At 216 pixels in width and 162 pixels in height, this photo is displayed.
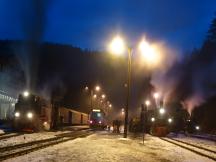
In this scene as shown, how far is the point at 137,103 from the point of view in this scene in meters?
122

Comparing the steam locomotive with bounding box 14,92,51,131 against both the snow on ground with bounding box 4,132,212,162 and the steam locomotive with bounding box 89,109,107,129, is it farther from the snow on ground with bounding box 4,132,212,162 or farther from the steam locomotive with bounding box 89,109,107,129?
the steam locomotive with bounding box 89,109,107,129

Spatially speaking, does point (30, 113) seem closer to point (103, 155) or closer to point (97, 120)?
point (103, 155)

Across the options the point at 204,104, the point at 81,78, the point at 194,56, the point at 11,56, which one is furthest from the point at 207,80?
the point at 81,78

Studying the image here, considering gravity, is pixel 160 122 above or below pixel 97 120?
below

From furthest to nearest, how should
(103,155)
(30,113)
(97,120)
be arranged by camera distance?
(97,120) < (30,113) < (103,155)

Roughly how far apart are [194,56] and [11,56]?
39.6 metres

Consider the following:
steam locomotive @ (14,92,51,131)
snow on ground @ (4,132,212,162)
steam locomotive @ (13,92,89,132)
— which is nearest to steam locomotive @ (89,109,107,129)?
steam locomotive @ (13,92,89,132)

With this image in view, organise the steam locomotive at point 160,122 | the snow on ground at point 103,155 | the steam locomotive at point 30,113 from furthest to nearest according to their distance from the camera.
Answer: the steam locomotive at point 160,122, the steam locomotive at point 30,113, the snow on ground at point 103,155

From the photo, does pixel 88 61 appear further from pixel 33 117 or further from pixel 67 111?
pixel 33 117

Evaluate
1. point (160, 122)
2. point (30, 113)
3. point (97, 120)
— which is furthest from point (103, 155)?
point (97, 120)

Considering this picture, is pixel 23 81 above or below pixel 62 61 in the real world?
below

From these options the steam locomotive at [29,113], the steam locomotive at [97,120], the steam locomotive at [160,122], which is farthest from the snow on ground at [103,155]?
the steam locomotive at [97,120]

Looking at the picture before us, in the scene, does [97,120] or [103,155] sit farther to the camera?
[97,120]

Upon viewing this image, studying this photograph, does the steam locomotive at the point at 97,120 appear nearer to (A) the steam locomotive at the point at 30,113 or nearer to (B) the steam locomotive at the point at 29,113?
(A) the steam locomotive at the point at 30,113
